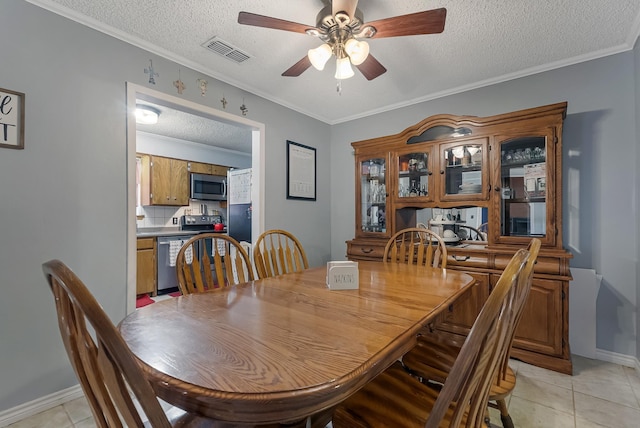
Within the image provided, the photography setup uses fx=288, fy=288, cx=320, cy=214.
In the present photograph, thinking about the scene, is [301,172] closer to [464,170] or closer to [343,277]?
[464,170]

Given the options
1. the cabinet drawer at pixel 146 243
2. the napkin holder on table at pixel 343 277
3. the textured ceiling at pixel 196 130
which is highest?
the textured ceiling at pixel 196 130

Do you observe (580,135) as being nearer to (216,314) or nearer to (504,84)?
(504,84)

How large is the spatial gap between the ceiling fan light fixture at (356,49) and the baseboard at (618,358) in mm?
2750

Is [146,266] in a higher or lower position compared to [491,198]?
lower

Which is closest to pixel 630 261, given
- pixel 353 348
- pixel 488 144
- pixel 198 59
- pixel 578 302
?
pixel 578 302

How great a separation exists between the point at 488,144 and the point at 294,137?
6.33 feet

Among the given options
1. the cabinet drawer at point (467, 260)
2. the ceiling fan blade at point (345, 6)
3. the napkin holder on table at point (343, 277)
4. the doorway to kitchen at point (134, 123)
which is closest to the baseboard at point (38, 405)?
the doorway to kitchen at point (134, 123)

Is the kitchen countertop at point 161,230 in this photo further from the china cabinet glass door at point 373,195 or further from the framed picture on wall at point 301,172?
the china cabinet glass door at point 373,195

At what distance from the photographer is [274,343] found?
0.79 m

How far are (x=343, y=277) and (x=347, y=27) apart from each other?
1.32 metres

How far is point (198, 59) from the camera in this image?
228cm

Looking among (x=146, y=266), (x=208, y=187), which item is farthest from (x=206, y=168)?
(x=146, y=266)

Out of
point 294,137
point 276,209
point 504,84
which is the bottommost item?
point 276,209

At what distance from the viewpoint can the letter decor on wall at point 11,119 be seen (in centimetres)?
156
